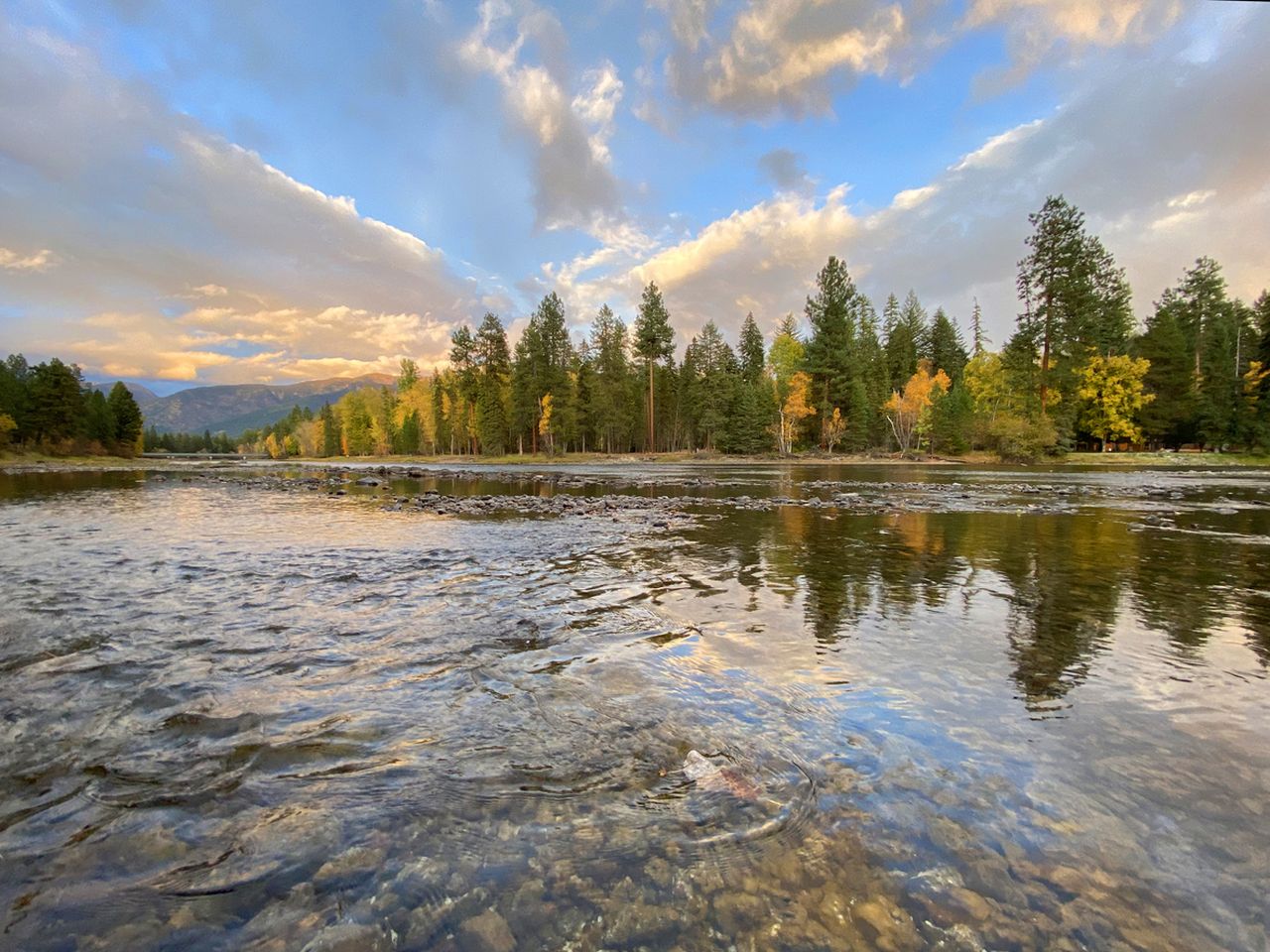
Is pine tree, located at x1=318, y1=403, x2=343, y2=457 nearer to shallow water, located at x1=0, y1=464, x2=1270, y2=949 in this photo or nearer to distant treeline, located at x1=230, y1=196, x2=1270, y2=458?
distant treeline, located at x1=230, y1=196, x2=1270, y2=458

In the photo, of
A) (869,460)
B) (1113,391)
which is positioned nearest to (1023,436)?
(1113,391)

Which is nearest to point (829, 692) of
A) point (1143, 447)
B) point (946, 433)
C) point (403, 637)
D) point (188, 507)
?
point (403, 637)

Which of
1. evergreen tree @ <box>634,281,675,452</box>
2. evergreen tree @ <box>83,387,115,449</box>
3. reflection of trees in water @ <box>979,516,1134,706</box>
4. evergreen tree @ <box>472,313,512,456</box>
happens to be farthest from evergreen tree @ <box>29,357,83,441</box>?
reflection of trees in water @ <box>979,516,1134,706</box>

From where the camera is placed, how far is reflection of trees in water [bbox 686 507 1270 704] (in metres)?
6.21

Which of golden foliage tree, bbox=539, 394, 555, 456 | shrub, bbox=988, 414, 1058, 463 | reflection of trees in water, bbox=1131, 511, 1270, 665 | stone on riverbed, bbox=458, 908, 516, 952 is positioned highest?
golden foliage tree, bbox=539, 394, 555, 456

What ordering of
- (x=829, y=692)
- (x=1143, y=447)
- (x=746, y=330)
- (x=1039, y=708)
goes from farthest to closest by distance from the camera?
(x=746, y=330), (x=1143, y=447), (x=829, y=692), (x=1039, y=708)

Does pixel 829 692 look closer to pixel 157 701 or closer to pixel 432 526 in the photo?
pixel 157 701

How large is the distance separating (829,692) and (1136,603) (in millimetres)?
5821

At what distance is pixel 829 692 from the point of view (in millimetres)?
4801

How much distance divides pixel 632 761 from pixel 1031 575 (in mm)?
8590

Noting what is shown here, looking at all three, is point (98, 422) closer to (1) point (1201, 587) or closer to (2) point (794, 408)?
(2) point (794, 408)

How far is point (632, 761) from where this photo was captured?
378cm

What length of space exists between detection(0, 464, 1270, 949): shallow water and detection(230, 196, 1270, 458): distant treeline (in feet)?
189

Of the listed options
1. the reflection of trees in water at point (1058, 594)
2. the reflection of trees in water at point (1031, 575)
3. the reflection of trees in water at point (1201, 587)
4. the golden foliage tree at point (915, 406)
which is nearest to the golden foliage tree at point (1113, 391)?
the golden foliage tree at point (915, 406)
